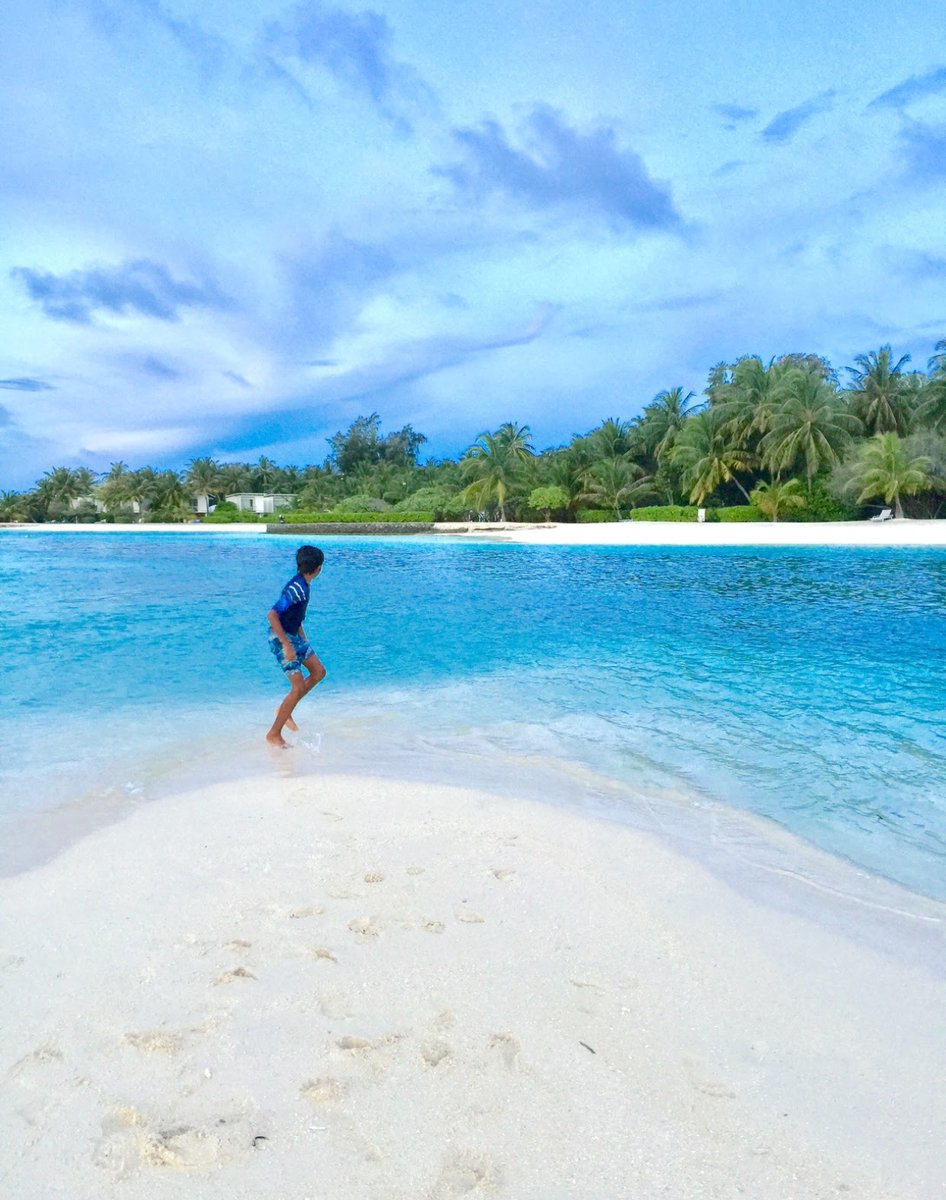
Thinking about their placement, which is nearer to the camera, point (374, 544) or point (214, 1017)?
point (214, 1017)

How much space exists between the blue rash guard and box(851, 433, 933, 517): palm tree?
150ft

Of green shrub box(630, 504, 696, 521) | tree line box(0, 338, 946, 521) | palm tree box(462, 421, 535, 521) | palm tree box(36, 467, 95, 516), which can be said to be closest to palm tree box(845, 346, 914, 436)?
tree line box(0, 338, 946, 521)

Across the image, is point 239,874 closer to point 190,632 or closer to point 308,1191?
point 308,1191

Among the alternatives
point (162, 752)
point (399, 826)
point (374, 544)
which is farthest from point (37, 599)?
point (374, 544)

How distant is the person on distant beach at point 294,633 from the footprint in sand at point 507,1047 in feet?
14.2

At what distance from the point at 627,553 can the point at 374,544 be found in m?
20.0

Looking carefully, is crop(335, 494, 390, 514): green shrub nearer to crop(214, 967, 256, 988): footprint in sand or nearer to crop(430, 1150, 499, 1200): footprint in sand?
crop(214, 967, 256, 988): footprint in sand

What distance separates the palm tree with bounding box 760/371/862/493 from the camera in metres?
50.0

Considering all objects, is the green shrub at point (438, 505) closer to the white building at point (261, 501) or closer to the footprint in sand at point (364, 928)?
the white building at point (261, 501)

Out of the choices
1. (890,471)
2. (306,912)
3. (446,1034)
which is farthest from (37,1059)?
(890,471)

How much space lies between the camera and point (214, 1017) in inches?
114

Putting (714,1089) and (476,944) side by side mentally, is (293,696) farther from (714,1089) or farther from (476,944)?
(714,1089)

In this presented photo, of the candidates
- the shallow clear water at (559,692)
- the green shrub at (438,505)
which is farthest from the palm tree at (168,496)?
the shallow clear water at (559,692)

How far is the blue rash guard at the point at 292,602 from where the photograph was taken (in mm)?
6730
